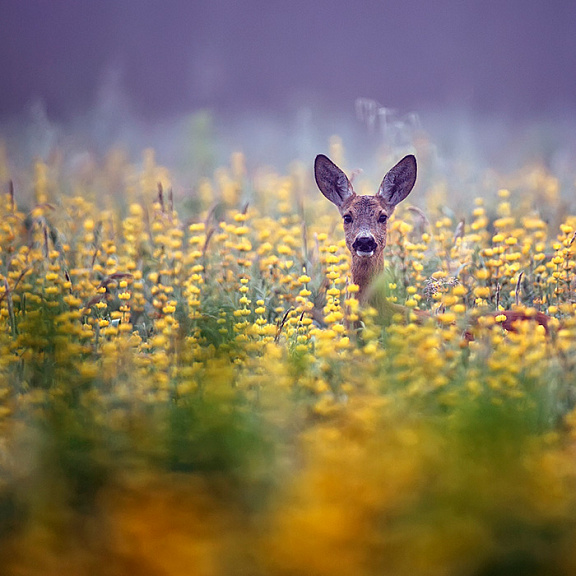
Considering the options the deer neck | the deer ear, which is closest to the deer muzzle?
the deer neck

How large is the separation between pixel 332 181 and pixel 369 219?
0.48 meters

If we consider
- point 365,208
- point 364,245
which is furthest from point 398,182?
point 364,245

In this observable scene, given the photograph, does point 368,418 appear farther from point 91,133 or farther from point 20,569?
point 91,133

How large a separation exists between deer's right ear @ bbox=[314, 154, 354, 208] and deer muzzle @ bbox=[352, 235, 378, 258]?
0.64 meters

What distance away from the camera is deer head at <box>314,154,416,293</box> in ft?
15.7

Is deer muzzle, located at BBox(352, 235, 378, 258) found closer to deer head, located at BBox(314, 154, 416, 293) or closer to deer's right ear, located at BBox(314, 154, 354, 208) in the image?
deer head, located at BBox(314, 154, 416, 293)

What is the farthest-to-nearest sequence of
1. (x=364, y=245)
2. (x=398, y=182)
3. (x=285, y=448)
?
(x=398, y=182) < (x=364, y=245) < (x=285, y=448)

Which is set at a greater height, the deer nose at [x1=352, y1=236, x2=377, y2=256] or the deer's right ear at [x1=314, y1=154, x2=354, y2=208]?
the deer's right ear at [x1=314, y1=154, x2=354, y2=208]

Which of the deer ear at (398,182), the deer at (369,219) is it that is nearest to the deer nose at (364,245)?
the deer at (369,219)

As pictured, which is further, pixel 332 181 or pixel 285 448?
pixel 332 181

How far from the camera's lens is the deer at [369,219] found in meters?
4.47

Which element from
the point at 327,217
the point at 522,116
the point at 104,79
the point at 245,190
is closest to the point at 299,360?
the point at 327,217

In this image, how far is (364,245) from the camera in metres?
4.70

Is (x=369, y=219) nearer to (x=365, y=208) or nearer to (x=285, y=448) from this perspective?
(x=365, y=208)
